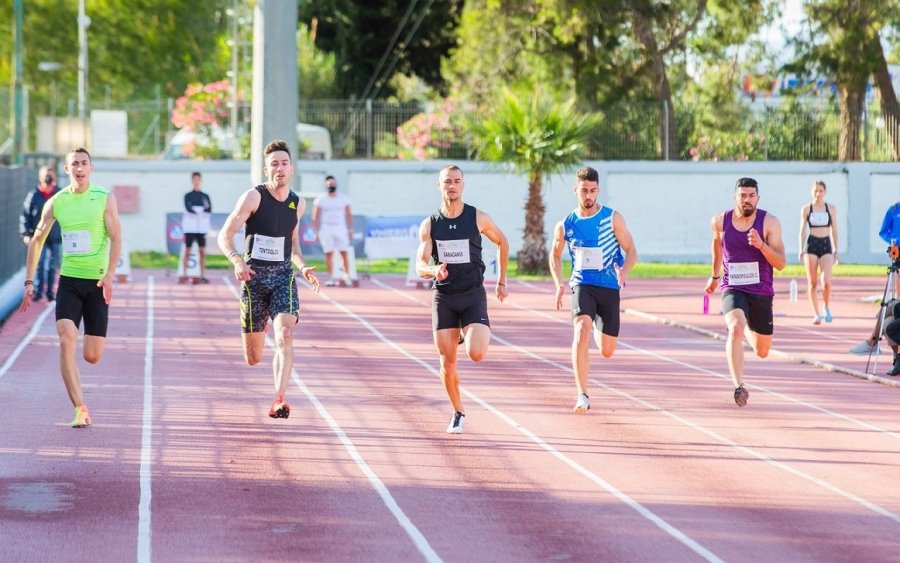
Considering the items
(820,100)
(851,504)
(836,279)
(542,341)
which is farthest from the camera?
(820,100)

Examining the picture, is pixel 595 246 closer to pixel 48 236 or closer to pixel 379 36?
pixel 48 236

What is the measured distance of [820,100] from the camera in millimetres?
38094

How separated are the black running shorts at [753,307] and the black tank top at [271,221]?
383 centimetres

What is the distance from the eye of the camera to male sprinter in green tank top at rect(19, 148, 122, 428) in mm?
10820

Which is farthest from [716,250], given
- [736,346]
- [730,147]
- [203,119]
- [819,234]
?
[203,119]

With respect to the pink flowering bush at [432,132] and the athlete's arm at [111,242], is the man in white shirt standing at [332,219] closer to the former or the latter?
the pink flowering bush at [432,132]

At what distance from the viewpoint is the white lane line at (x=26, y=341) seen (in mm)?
14929

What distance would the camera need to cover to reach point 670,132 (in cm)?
3834

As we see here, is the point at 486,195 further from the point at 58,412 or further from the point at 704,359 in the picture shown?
the point at 58,412

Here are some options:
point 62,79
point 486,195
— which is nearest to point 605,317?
point 486,195

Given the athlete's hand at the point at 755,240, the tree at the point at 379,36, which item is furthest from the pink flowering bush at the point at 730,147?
the athlete's hand at the point at 755,240

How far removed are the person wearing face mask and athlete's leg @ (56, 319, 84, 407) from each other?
9191 mm

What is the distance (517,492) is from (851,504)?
1.92 metres

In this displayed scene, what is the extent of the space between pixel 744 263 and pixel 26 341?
8896mm
